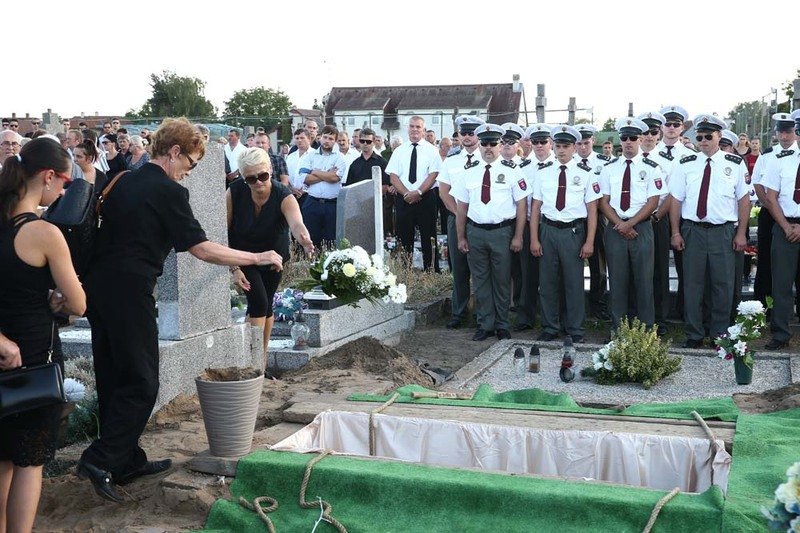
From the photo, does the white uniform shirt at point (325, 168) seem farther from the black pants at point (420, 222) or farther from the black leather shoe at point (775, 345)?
the black leather shoe at point (775, 345)

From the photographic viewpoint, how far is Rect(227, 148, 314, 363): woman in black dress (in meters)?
7.25

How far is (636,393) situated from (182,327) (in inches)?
158

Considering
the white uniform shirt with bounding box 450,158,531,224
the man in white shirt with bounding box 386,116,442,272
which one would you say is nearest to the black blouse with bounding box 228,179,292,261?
the white uniform shirt with bounding box 450,158,531,224

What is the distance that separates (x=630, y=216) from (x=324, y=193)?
17.1ft

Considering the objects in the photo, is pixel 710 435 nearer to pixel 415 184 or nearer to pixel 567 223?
pixel 567 223

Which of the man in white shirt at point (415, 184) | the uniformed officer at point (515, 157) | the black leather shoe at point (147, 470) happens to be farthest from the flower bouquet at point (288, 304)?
the black leather shoe at point (147, 470)

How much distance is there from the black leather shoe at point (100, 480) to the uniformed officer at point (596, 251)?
737 cm

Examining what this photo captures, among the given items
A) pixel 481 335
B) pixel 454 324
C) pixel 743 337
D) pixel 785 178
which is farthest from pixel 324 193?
pixel 743 337

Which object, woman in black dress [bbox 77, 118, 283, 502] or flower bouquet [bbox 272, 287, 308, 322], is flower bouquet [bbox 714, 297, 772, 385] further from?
woman in black dress [bbox 77, 118, 283, 502]

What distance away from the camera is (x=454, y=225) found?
1148 centimetres

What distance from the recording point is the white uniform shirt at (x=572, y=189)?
10250 mm

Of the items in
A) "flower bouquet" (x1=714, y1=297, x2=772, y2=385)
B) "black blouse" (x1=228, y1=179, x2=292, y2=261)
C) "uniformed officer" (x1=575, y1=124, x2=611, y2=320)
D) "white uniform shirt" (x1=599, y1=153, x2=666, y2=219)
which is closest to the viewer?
"black blouse" (x1=228, y1=179, x2=292, y2=261)

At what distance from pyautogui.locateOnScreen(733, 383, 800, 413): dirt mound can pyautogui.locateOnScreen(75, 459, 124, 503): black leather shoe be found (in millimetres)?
4212

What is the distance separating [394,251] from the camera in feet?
45.7
